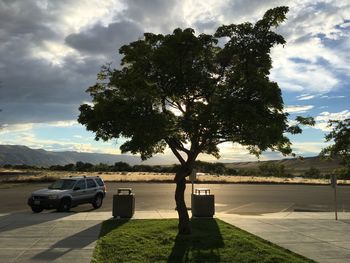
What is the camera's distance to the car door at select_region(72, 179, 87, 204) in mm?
22859

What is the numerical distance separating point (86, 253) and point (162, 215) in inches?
350

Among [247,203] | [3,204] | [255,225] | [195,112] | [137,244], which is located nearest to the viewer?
[137,244]

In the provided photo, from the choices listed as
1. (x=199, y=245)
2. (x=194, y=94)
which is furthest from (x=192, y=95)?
(x=199, y=245)

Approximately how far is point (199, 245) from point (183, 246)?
54 cm

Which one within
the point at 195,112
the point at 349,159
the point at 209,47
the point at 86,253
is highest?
the point at 209,47

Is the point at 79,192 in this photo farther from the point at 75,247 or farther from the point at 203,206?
the point at 75,247

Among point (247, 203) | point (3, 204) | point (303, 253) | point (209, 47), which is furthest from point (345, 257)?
point (3, 204)

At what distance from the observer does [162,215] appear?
20.8m

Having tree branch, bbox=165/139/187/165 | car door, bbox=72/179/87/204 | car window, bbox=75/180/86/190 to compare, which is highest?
tree branch, bbox=165/139/187/165

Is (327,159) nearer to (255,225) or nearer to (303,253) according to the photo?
(255,225)

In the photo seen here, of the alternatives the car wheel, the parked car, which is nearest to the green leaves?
the parked car

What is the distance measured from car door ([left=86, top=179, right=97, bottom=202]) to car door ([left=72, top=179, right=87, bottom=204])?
26cm

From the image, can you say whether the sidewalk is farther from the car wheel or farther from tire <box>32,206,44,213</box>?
tire <box>32,206,44,213</box>

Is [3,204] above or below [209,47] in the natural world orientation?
below
